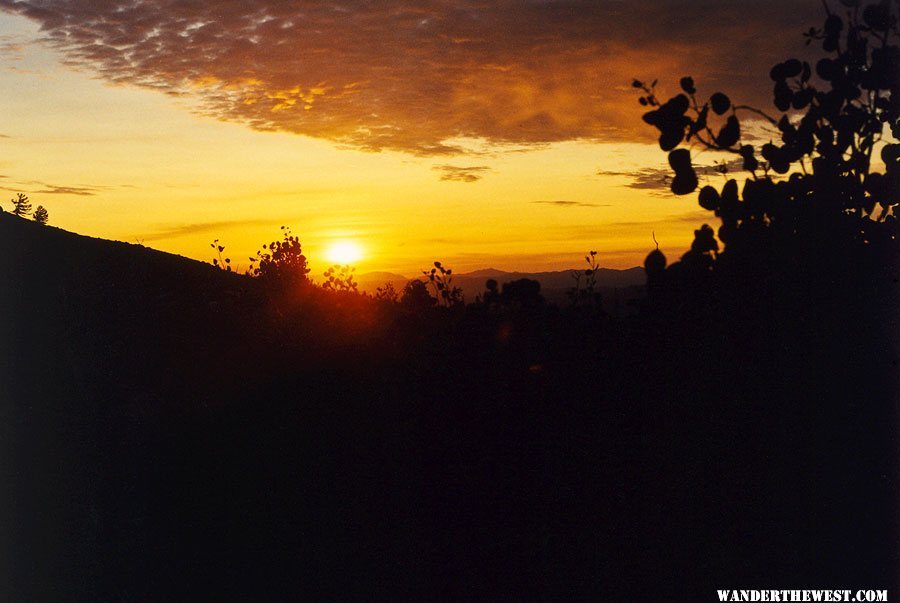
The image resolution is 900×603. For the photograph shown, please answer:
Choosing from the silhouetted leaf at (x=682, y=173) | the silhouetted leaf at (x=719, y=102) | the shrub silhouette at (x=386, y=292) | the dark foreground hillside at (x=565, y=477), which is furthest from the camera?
the shrub silhouette at (x=386, y=292)

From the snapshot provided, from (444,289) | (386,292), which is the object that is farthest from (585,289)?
(386,292)

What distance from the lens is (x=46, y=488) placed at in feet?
22.6

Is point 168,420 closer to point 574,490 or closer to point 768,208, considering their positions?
point 574,490

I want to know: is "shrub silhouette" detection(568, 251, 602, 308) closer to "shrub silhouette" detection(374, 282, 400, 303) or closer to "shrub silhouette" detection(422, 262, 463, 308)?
"shrub silhouette" detection(422, 262, 463, 308)

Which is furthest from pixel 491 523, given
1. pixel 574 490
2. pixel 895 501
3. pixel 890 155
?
pixel 890 155

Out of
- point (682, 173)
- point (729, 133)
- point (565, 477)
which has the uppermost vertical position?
point (729, 133)

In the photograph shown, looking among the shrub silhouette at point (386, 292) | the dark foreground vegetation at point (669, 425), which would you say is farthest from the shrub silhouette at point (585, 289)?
the shrub silhouette at point (386, 292)

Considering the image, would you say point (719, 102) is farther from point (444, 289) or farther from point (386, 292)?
point (386, 292)

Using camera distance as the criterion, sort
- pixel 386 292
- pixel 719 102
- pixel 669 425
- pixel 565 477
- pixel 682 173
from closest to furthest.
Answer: pixel 669 425
pixel 565 477
pixel 682 173
pixel 719 102
pixel 386 292

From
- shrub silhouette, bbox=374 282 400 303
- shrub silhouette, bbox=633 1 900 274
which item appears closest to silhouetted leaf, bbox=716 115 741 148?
shrub silhouette, bbox=633 1 900 274

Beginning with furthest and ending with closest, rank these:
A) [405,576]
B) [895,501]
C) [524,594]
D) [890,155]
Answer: [405,576] < [890,155] < [524,594] < [895,501]

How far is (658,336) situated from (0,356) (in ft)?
25.9

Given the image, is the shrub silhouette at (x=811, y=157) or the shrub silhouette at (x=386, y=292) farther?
the shrub silhouette at (x=386, y=292)

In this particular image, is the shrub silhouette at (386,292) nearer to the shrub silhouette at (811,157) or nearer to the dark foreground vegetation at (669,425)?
the dark foreground vegetation at (669,425)
